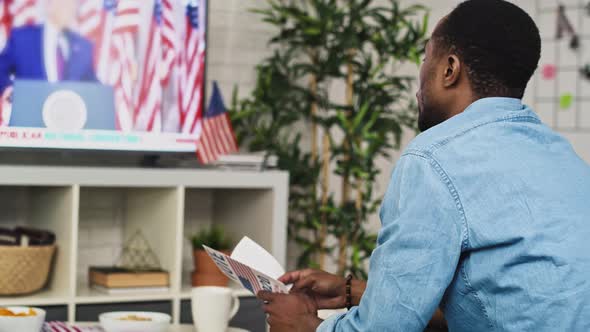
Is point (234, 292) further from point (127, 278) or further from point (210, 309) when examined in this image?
point (210, 309)

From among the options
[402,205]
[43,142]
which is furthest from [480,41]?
[43,142]

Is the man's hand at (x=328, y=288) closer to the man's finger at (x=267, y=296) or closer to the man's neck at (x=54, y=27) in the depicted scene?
the man's finger at (x=267, y=296)

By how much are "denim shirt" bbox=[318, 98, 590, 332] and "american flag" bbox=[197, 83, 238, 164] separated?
5.95 feet

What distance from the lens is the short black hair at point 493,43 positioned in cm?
138

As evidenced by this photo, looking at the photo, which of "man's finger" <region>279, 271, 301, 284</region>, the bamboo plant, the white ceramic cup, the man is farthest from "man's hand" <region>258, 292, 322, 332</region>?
the bamboo plant

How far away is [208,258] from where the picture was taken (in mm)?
3092

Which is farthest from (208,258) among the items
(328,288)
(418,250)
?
(418,250)

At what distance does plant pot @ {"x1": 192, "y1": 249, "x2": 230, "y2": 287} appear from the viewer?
3.08 metres

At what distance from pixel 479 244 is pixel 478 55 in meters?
0.30

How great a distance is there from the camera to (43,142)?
2.82 m

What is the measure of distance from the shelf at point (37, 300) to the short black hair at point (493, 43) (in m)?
1.73

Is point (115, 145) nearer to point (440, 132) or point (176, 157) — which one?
point (176, 157)

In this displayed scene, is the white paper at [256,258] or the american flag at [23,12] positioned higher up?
the american flag at [23,12]

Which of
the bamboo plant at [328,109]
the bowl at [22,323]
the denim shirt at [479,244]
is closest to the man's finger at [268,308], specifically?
the denim shirt at [479,244]
